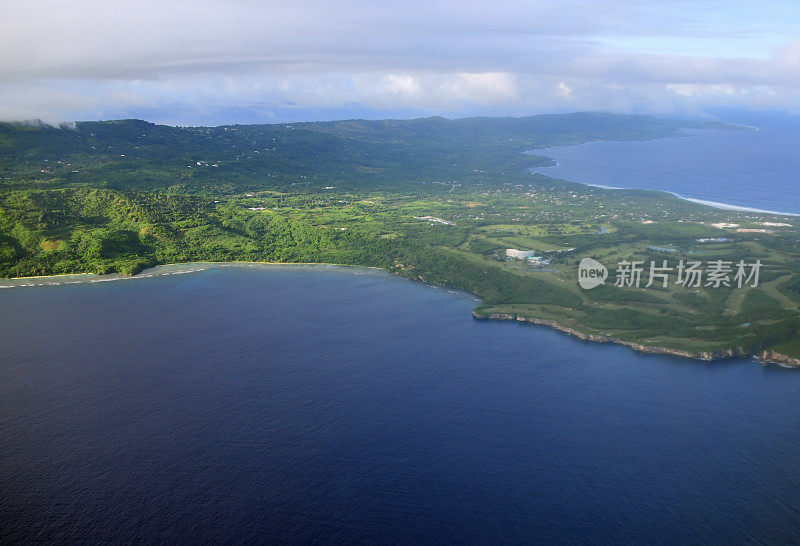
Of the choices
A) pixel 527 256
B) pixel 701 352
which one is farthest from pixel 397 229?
pixel 701 352

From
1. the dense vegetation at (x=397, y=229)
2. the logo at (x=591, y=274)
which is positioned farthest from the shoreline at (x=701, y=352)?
the logo at (x=591, y=274)

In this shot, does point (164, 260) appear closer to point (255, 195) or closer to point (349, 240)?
point (349, 240)

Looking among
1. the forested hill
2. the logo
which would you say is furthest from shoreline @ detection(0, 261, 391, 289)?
the forested hill

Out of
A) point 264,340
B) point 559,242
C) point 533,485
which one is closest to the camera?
point 533,485

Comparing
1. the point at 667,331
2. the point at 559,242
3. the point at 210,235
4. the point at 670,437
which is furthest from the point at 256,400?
the point at 559,242

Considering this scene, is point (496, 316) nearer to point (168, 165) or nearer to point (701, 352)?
point (701, 352)

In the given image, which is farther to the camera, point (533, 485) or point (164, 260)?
point (164, 260)

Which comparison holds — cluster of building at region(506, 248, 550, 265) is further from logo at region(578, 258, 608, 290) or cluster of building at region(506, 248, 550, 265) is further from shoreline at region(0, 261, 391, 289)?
shoreline at region(0, 261, 391, 289)
